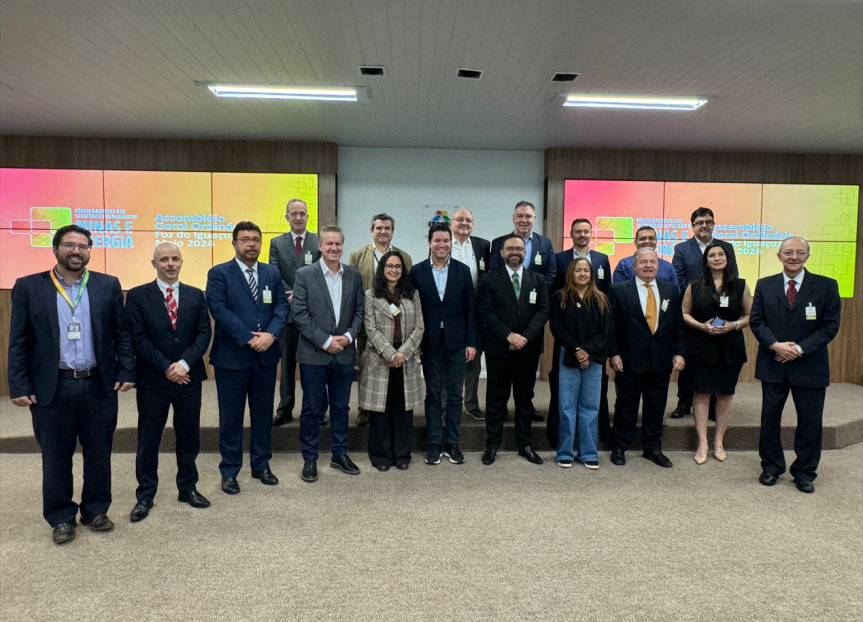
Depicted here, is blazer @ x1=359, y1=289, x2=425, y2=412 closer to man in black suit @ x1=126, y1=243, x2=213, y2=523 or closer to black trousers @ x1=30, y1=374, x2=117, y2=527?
man in black suit @ x1=126, y1=243, x2=213, y2=523

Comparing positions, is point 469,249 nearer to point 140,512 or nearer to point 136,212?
point 140,512

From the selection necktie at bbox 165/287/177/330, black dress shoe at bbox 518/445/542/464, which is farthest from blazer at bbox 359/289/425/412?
necktie at bbox 165/287/177/330

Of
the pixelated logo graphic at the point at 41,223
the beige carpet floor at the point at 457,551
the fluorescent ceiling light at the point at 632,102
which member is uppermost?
the fluorescent ceiling light at the point at 632,102

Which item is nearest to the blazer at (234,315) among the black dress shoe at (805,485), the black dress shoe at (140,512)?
the black dress shoe at (140,512)

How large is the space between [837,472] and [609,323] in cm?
214

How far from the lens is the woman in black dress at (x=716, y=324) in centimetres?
383

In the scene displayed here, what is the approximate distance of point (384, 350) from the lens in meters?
3.61

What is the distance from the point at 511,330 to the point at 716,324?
1.58 metres

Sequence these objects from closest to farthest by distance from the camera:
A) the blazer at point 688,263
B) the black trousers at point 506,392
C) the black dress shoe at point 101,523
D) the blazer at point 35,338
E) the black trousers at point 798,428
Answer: the blazer at point 35,338, the black dress shoe at point 101,523, the black trousers at point 798,428, the black trousers at point 506,392, the blazer at point 688,263

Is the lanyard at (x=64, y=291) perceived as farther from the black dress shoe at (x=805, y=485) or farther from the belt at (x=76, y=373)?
the black dress shoe at (x=805, y=485)

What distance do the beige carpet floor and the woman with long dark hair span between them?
0.25 m

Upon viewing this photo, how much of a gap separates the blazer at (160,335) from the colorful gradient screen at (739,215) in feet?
15.4

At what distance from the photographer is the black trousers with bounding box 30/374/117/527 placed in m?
2.78

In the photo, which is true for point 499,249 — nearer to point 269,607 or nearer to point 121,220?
point 269,607
